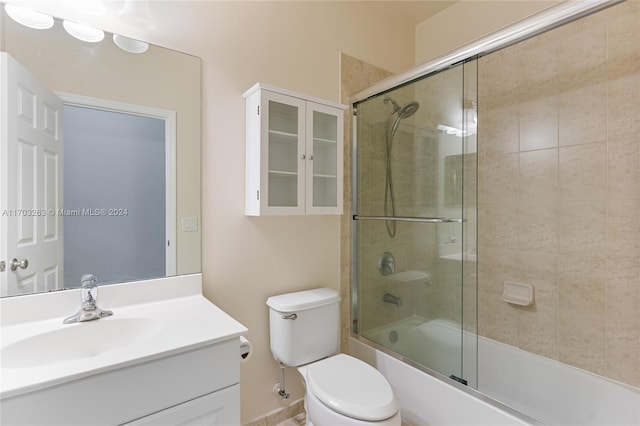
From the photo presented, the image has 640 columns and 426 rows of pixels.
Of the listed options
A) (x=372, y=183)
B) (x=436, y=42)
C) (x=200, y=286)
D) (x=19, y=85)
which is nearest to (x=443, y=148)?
(x=372, y=183)

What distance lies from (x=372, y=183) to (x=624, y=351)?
144cm

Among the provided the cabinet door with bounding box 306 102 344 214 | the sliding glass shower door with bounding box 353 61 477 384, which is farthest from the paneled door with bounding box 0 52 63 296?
the sliding glass shower door with bounding box 353 61 477 384

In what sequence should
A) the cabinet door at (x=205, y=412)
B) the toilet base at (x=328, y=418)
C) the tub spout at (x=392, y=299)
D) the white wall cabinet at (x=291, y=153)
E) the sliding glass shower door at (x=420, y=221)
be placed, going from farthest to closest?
the tub spout at (x=392, y=299)
the sliding glass shower door at (x=420, y=221)
the white wall cabinet at (x=291, y=153)
the toilet base at (x=328, y=418)
the cabinet door at (x=205, y=412)

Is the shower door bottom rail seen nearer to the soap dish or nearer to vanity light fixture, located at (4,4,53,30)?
the soap dish

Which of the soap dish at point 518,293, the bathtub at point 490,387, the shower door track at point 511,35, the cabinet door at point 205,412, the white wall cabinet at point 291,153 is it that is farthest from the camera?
the soap dish at point 518,293

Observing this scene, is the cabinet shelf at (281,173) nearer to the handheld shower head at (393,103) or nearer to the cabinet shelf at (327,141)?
the cabinet shelf at (327,141)

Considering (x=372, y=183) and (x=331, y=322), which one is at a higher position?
(x=372, y=183)

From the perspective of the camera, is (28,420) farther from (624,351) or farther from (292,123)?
(624,351)

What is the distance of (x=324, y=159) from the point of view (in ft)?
5.77

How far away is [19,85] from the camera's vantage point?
110 cm

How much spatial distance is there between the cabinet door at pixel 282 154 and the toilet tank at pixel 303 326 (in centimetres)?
46

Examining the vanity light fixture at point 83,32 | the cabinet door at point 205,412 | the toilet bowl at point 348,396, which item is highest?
the vanity light fixture at point 83,32

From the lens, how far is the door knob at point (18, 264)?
1.09m

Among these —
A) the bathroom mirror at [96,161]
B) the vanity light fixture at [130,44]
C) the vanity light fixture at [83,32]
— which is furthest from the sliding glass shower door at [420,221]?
the vanity light fixture at [83,32]
